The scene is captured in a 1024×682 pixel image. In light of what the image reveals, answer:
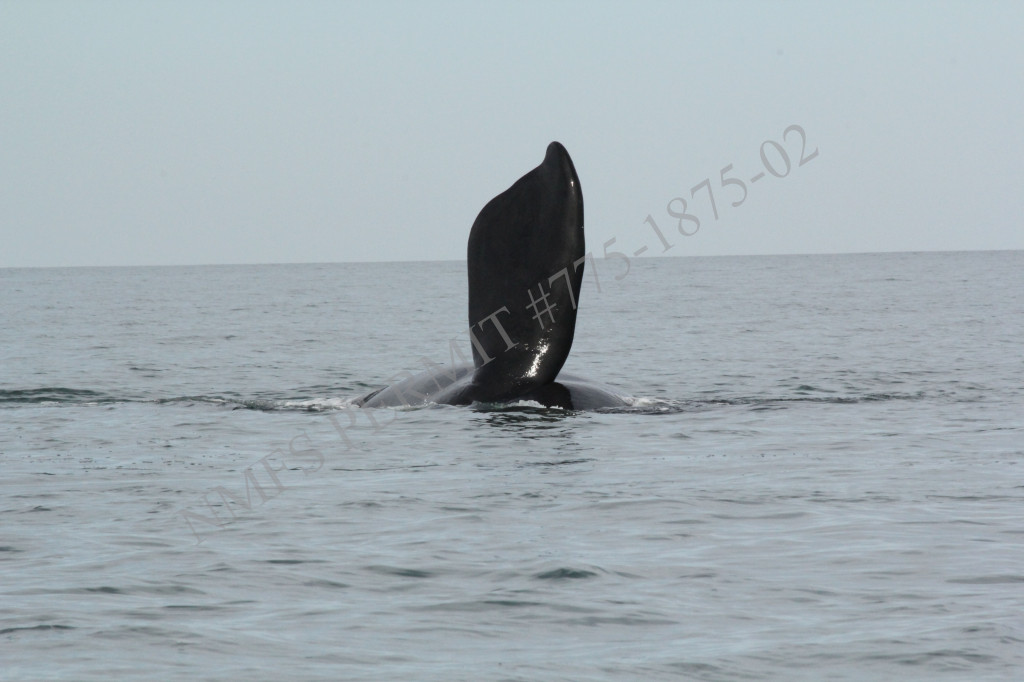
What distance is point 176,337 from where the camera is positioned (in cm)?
2875

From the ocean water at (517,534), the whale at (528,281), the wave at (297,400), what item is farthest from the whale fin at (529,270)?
the wave at (297,400)

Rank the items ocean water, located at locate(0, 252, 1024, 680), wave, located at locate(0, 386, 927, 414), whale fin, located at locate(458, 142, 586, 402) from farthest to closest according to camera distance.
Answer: wave, located at locate(0, 386, 927, 414)
whale fin, located at locate(458, 142, 586, 402)
ocean water, located at locate(0, 252, 1024, 680)

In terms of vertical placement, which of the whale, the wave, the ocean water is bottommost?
the wave

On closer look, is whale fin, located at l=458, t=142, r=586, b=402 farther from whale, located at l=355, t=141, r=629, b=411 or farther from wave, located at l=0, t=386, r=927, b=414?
wave, located at l=0, t=386, r=927, b=414

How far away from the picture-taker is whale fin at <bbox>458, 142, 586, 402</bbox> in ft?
35.7

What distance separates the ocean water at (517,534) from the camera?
5473mm

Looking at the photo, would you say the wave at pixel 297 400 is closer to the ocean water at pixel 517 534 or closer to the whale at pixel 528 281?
the ocean water at pixel 517 534

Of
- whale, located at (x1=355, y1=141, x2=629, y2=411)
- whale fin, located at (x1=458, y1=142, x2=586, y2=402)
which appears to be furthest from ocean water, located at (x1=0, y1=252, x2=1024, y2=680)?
whale fin, located at (x1=458, y1=142, x2=586, y2=402)

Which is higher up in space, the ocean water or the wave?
the ocean water

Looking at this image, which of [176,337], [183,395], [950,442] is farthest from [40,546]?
[176,337]

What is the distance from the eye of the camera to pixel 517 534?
7594 mm

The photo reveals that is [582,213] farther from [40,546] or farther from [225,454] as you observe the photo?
[40,546]

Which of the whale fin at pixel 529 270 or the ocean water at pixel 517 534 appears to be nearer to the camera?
the ocean water at pixel 517 534

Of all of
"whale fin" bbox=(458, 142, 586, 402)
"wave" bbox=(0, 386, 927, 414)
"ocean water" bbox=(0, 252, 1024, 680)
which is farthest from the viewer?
"wave" bbox=(0, 386, 927, 414)
